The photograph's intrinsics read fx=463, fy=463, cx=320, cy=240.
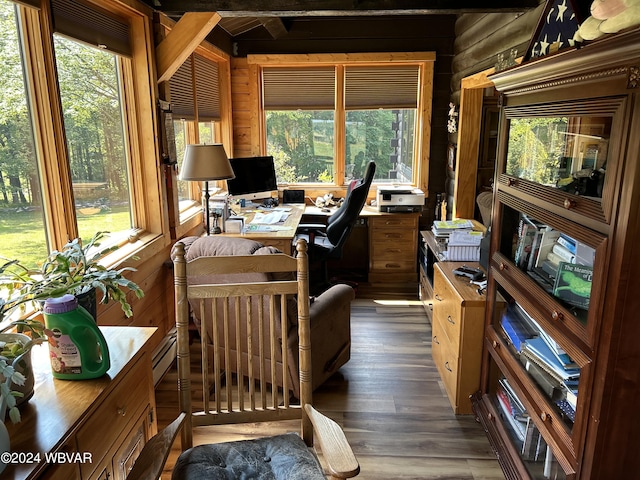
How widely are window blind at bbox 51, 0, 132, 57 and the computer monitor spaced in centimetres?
161

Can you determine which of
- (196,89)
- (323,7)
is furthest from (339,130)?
(323,7)

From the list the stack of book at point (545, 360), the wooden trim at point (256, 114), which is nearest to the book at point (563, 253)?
the stack of book at point (545, 360)

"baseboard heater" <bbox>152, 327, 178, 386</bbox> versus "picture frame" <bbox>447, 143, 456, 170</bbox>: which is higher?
"picture frame" <bbox>447, 143, 456, 170</bbox>

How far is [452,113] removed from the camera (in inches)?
171

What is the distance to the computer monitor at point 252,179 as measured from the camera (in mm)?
4184

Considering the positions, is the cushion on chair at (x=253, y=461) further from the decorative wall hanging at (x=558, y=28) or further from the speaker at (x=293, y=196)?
the speaker at (x=293, y=196)

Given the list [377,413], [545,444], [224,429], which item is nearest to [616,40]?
[545,444]

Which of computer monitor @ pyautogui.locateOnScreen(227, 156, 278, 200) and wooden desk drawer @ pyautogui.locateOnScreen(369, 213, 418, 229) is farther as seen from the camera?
wooden desk drawer @ pyautogui.locateOnScreen(369, 213, 418, 229)

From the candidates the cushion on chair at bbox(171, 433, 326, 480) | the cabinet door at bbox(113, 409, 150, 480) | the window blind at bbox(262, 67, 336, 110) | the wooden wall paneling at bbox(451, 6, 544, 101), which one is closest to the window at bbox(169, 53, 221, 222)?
the window blind at bbox(262, 67, 336, 110)

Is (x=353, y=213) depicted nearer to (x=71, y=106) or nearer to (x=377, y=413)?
(x=377, y=413)

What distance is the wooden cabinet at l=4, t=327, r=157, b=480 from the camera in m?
1.09

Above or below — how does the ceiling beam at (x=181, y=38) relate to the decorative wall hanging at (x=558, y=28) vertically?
above

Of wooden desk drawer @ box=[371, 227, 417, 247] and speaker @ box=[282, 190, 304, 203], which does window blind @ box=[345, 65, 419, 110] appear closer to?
speaker @ box=[282, 190, 304, 203]

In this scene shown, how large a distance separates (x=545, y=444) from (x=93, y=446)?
4.87ft
